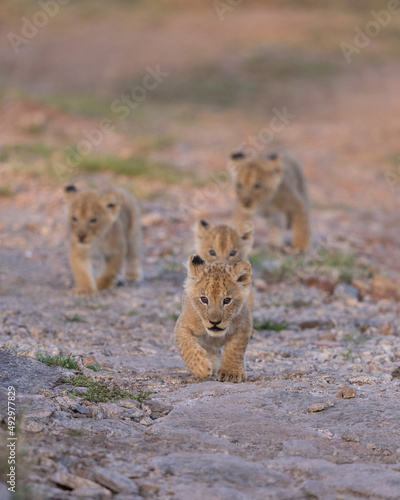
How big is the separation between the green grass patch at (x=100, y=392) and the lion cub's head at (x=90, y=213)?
12.9 feet

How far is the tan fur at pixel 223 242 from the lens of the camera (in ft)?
26.3

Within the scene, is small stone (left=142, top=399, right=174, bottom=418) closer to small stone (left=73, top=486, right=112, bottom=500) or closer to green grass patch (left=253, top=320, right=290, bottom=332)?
small stone (left=73, top=486, right=112, bottom=500)

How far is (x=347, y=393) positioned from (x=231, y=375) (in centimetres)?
89

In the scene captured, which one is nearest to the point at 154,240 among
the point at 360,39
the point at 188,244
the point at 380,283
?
the point at 188,244

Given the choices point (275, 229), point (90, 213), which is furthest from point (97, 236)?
point (275, 229)

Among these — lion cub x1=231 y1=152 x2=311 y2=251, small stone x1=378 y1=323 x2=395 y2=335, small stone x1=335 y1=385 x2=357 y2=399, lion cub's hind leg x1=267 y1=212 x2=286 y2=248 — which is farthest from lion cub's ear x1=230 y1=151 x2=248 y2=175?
small stone x1=335 y1=385 x2=357 y2=399

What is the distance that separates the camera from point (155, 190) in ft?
45.7

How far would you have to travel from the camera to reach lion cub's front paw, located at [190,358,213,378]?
572 cm

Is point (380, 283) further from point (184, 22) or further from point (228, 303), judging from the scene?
point (184, 22)

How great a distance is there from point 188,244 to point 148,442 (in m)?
6.62

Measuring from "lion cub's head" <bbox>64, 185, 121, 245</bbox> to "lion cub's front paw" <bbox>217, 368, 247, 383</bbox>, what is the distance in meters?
3.75

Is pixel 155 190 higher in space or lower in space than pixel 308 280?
higher

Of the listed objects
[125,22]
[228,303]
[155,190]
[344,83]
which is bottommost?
[228,303]

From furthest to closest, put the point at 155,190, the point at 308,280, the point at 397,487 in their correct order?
1. the point at 155,190
2. the point at 308,280
3. the point at 397,487
